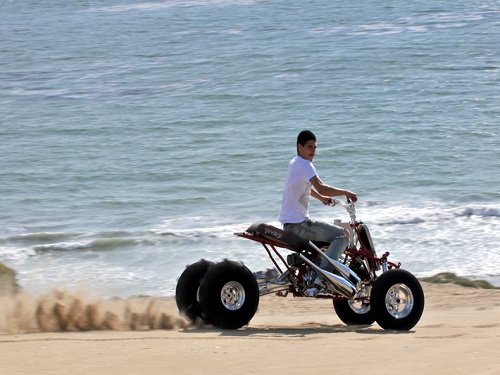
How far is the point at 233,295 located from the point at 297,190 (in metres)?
1.12

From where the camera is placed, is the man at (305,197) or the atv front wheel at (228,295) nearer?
the atv front wheel at (228,295)

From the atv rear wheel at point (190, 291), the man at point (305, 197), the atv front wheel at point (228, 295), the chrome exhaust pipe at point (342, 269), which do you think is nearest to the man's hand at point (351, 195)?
the man at point (305, 197)

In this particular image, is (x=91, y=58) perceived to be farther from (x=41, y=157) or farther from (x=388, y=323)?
(x=388, y=323)

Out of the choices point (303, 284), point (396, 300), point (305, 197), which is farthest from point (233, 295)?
point (396, 300)

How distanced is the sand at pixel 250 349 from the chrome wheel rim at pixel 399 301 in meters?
0.21

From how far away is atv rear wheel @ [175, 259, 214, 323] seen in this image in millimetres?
10156

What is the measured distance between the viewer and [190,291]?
33.4 ft

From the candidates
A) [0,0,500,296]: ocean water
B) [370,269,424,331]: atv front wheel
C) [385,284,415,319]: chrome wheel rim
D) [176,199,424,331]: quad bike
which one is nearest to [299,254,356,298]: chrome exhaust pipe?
[176,199,424,331]: quad bike

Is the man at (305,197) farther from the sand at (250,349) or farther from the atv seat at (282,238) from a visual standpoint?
the sand at (250,349)

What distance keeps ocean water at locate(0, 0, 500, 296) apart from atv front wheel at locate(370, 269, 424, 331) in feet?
15.9

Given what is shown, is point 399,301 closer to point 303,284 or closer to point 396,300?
point 396,300

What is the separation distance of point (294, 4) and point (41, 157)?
25833 millimetres

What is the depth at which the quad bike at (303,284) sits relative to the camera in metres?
9.77

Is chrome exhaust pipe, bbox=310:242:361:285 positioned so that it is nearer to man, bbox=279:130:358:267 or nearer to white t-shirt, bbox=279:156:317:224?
man, bbox=279:130:358:267
